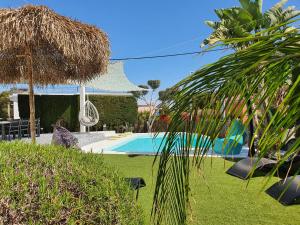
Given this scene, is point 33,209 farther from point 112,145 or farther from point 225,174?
point 112,145

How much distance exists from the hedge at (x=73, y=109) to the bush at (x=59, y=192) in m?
22.1

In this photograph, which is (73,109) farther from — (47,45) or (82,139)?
(47,45)

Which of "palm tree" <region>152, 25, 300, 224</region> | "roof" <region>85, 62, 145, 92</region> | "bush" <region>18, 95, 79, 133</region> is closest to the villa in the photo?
"palm tree" <region>152, 25, 300, 224</region>

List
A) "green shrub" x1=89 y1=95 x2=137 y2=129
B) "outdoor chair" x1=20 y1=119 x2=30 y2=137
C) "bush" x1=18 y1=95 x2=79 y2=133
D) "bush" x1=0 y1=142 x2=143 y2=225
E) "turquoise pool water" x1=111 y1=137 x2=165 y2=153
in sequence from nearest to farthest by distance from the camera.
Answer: "bush" x1=0 y1=142 x2=143 y2=225 < "outdoor chair" x1=20 y1=119 x2=30 y2=137 < "turquoise pool water" x1=111 y1=137 x2=165 y2=153 < "bush" x1=18 y1=95 x2=79 y2=133 < "green shrub" x1=89 y1=95 x2=137 y2=129

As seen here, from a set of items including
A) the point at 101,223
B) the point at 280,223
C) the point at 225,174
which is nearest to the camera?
the point at 101,223

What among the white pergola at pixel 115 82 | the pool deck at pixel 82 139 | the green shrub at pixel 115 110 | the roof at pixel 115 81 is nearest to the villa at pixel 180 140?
the pool deck at pixel 82 139

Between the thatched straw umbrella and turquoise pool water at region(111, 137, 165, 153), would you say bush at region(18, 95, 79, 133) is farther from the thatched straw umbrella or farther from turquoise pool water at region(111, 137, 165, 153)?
the thatched straw umbrella

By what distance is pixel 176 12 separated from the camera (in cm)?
3503

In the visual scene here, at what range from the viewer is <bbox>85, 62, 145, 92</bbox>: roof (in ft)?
92.9

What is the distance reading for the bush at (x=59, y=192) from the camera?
7.49ft

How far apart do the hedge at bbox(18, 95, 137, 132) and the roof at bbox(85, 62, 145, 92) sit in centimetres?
155

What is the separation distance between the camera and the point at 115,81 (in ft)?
99.0

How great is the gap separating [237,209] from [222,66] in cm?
553

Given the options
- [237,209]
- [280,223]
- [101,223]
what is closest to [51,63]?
[237,209]
